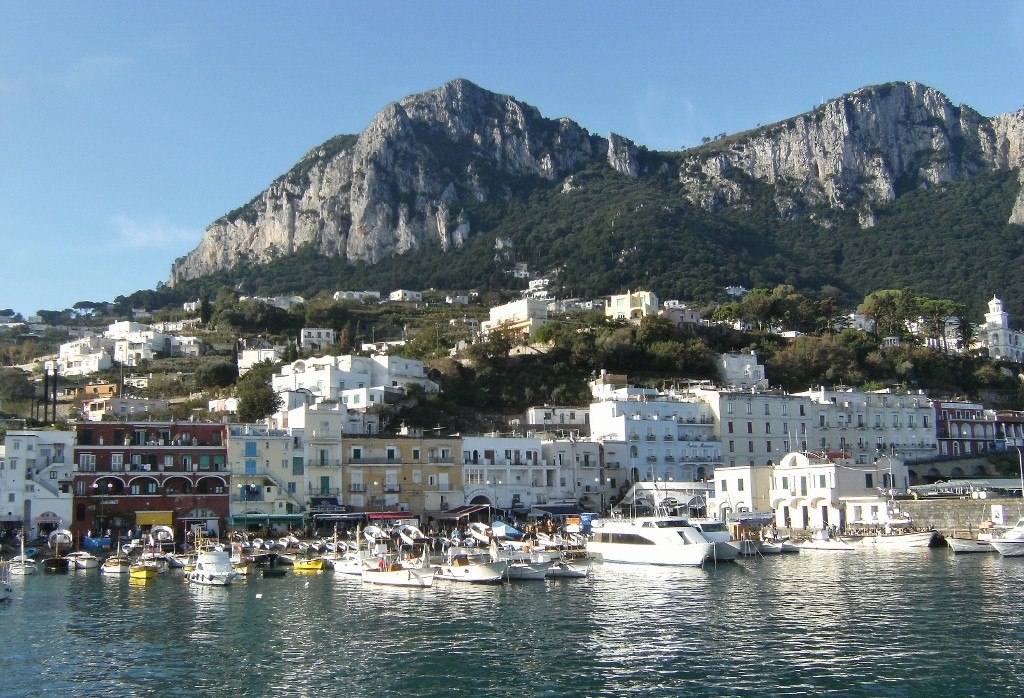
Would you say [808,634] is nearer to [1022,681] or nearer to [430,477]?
[1022,681]

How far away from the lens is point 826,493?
242ft

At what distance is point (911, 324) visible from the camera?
137875mm

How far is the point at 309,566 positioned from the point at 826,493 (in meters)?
36.4

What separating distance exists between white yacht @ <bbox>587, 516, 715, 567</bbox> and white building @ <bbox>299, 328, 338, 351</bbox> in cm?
7357

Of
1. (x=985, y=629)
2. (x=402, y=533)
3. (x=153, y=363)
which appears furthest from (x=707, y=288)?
(x=985, y=629)

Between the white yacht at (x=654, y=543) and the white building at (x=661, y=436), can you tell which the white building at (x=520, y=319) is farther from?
the white yacht at (x=654, y=543)

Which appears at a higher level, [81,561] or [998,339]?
[998,339]

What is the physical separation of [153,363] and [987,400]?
9558cm

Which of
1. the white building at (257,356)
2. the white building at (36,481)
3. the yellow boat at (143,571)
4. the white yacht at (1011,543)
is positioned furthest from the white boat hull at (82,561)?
the white building at (257,356)

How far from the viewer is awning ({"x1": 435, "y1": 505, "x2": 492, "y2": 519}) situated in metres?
75.4

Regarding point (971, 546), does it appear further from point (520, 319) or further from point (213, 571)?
point (520, 319)

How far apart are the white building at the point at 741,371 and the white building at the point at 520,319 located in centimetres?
1973

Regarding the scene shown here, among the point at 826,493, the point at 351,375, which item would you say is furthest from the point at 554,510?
the point at 351,375

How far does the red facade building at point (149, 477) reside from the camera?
70.3m
